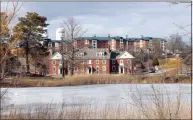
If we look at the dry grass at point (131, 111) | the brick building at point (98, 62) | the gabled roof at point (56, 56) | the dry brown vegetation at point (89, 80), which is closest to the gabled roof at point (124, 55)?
the brick building at point (98, 62)

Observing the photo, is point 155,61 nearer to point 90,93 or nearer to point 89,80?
point 89,80

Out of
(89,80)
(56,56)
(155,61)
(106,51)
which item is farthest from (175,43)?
(56,56)

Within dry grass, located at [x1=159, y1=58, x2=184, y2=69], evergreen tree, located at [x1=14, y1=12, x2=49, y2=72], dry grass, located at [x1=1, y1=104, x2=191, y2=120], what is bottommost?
dry grass, located at [x1=1, y1=104, x2=191, y2=120]

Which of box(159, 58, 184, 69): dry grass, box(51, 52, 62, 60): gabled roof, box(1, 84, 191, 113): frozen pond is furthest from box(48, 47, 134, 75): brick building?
box(159, 58, 184, 69): dry grass

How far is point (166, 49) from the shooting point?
4680 millimetres

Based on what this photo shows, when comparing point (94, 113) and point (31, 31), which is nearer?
point (94, 113)

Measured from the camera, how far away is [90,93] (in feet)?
20.3

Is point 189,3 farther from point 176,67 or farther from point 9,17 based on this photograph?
point 9,17

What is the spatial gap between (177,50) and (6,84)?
2.20m

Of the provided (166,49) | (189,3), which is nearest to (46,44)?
(166,49)

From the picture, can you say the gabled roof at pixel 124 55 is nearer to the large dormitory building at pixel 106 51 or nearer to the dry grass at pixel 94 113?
the large dormitory building at pixel 106 51

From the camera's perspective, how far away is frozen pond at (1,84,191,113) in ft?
14.5

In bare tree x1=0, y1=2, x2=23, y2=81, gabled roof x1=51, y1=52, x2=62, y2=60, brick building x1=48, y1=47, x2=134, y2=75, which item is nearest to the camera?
bare tree x1=0, y1=2, x2=23, y2=81

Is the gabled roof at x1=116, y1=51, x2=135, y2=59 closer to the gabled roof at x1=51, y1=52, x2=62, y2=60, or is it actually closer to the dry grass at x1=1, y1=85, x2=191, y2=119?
the dry grass at x1=1, y1=85, x2=191, y2=119
